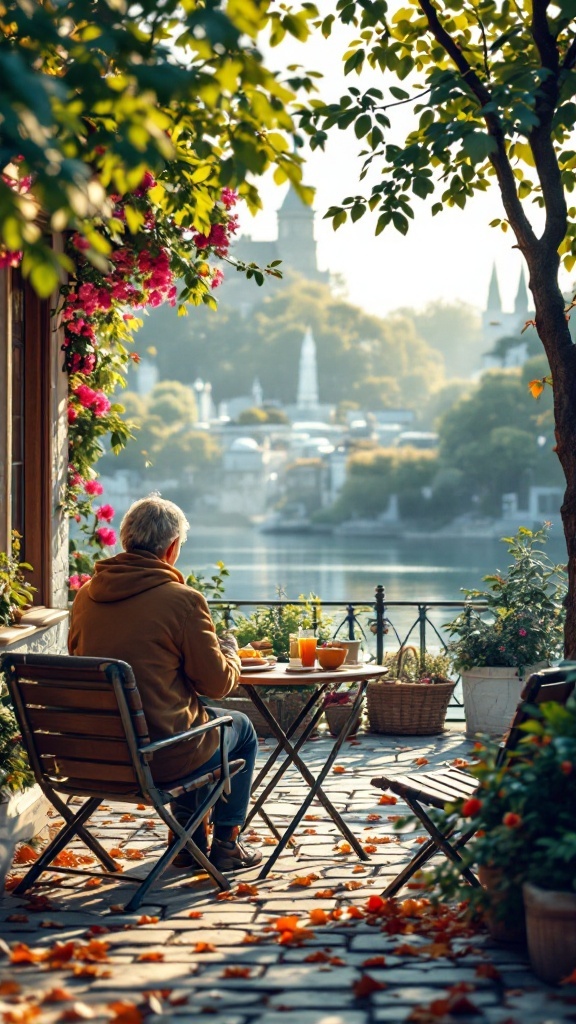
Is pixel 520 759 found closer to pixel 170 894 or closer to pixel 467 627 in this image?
pixel 170 894

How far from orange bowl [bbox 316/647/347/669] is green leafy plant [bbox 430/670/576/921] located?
4.39ft

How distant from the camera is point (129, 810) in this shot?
19.7 ft

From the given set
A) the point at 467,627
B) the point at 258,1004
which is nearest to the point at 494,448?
the point at 467,627

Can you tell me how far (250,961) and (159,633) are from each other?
1.11 m

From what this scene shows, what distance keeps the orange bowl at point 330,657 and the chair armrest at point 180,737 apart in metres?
0.57

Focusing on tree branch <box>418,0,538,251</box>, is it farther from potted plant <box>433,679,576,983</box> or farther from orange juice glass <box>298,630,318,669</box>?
potted plant <box>433,679,576,983</box>

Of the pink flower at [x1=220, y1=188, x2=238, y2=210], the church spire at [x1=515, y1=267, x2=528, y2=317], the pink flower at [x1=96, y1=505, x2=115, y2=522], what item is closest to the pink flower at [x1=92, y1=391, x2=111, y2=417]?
the pink flower at [x1=96, y1=505, x2=115, y2=522]

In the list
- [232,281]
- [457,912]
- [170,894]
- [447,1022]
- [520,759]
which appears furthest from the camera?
[232,281]

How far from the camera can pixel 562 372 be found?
5.19m

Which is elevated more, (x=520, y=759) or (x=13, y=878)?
(x=520, y=759)

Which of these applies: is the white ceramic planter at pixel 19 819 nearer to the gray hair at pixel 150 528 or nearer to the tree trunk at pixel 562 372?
the gray hair at pixel 150 528

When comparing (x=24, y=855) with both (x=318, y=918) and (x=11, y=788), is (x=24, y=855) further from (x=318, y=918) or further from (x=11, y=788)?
(x=318, y=918)

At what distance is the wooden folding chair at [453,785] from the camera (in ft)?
12.8

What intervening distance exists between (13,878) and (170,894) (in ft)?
1.90
